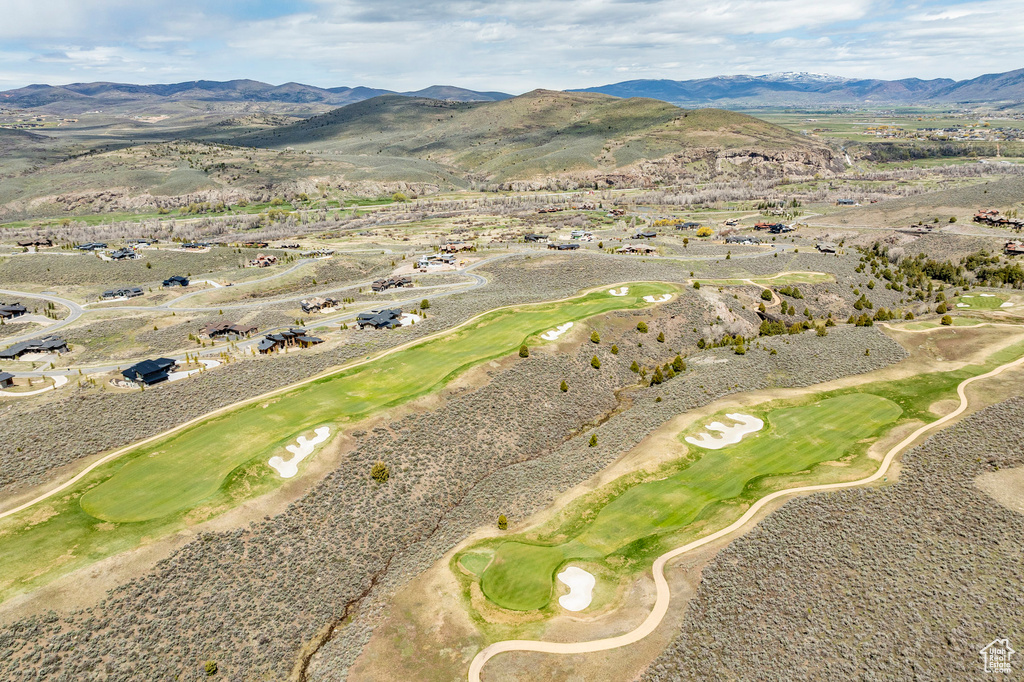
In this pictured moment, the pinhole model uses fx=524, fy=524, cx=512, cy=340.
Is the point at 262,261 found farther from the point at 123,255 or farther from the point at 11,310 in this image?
the point at 11,310


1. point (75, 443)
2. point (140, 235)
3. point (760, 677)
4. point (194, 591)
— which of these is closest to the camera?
point (760, 677)

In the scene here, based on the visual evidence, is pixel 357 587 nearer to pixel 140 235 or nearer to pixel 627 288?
pixel 627 288

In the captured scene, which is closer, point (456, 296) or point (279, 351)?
point (279, 351)

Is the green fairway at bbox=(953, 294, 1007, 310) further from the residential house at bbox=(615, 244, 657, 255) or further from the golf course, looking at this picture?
the residential house at bbox=(615, 244, 657, 255)

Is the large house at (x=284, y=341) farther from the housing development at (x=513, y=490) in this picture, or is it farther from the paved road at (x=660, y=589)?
the paved road at (x=660, y=589)

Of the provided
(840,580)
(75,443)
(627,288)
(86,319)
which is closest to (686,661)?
(840,580)

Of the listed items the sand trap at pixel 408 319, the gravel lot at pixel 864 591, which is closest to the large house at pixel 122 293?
the sand trap at pixel 408 319

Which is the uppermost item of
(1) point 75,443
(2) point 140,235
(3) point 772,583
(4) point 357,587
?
(2) point 140,235

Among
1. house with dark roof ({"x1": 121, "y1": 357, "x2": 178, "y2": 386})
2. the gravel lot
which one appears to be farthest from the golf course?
house with dark roof ({"x1": 121, "y1": 357, "x2": 178, "y2": 386})
